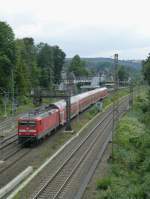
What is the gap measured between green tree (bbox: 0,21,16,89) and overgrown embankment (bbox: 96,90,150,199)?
33.6 meters

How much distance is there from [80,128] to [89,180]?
31.3 m

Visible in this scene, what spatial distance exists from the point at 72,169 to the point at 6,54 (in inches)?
2089

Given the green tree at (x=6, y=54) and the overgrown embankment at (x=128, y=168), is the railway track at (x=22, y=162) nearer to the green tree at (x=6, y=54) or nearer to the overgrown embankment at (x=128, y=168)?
the overgrown embankment at (x=128, y=168)

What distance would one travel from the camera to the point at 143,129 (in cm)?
6094

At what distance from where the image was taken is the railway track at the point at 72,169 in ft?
103

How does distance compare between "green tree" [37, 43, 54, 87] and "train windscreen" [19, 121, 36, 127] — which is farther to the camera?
"green tree" [37, 43, 54, 87]

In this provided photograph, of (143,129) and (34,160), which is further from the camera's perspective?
(143,129)

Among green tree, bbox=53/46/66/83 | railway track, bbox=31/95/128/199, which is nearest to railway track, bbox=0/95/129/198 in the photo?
railway track, bbox=31/95/128/199

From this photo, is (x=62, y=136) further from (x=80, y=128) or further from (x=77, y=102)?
(x=77, y=102)

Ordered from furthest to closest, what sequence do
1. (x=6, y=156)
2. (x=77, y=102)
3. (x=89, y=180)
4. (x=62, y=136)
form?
1. (x=77, y=102)
2. (x=62, y=136)
3. (x=6, y=156)
4. (x=89, y=180)

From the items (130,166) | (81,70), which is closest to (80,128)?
(130,166)

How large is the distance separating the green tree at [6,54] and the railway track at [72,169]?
30.4 m

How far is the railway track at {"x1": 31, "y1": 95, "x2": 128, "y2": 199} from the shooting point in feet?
103

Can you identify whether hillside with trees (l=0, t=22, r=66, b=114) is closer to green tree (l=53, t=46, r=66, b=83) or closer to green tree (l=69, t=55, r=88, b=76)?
green tree (l=53, t=46, r=66, b=83)
